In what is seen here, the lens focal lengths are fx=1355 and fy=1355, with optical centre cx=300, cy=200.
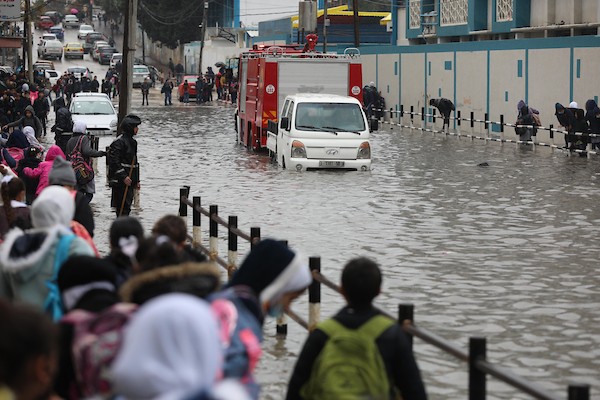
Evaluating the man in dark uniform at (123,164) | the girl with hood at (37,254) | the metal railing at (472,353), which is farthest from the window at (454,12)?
the girl with hood at (37,254)

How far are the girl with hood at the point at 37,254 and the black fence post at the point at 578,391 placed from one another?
8.31 ft

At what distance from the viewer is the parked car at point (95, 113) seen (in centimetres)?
4116

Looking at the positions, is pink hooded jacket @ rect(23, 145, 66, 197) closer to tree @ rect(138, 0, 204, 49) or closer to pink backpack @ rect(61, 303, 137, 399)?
pink backpack @ rect(61, 303, 137, 399)

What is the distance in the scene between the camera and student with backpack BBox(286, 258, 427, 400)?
19.0 feet

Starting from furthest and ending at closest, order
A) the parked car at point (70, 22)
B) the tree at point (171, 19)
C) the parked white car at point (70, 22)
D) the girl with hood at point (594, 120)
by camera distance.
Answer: the parked car at point (70, 22)
the parked white car at point (70, 22)
the tree at point (171, 19)
the girl with hood at point (594, 120)

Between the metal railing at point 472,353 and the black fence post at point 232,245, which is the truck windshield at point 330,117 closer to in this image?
the black fence post at point 232,245

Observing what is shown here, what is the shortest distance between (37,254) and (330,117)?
22.8m

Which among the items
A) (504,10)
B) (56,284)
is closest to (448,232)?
(56,284)

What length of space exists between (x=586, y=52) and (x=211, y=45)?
66.3 meters

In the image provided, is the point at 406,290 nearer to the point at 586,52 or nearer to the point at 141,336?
the point at 141,336

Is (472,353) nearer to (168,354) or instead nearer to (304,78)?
(168,354)

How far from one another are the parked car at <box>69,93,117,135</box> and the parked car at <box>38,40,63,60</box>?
6747 centimetres

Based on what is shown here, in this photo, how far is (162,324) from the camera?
12.3ft

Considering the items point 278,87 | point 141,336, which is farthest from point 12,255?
point 278,87
